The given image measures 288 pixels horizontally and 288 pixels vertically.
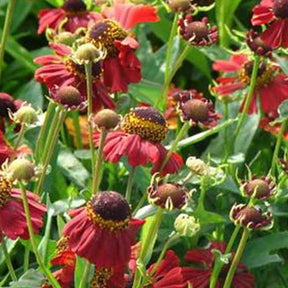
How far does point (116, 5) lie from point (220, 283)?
544 millimetres

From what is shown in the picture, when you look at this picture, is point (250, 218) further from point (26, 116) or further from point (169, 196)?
point (26, 116)

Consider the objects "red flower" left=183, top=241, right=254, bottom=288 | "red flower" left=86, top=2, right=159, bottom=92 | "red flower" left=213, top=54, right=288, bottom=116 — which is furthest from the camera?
"red flower" left=213, top=54, right=288, bottom=116

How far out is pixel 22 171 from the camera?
1136 mm

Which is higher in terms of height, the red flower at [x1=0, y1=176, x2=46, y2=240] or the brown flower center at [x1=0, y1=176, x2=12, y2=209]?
the brown flower center at [x1=0, y1=176, x2=12, y2=209]

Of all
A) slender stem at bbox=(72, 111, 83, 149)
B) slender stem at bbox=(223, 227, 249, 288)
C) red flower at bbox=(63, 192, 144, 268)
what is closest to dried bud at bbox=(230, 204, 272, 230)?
→ slender stem at bbox=(223, 227, 249, 288)

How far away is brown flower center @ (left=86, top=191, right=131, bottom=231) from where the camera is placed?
1215 millimetres

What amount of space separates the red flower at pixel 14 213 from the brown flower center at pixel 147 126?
185mm

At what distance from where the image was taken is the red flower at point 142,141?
1.38 metres

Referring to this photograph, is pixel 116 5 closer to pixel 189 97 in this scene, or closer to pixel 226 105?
pixel 226 105

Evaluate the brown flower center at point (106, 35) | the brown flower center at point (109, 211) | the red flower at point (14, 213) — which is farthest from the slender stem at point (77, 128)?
the brown flower center at point (109, 211)

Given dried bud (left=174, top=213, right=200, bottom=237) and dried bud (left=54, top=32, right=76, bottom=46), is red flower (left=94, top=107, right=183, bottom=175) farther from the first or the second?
dried bud (left=54, top=32, right=76, bottom=46)

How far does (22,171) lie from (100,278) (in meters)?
0.24

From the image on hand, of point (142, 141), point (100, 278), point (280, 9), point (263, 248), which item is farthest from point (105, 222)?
point (280, 9)

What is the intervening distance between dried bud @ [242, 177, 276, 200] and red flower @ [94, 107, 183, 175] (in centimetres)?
14
